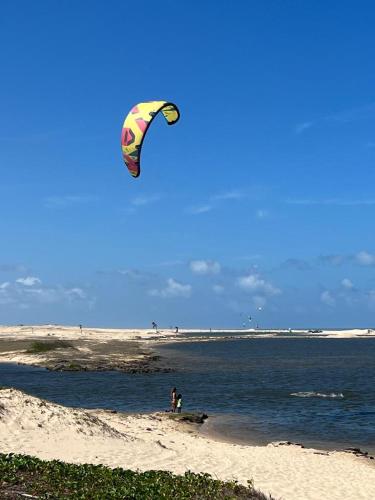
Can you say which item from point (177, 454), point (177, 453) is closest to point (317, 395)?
point (177, 453)

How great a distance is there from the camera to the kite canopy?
1672cm

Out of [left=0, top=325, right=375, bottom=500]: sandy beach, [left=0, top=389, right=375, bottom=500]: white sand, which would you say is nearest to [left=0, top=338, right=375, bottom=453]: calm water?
[left=0, top=325, right=375, bottom=500]: sandy beach

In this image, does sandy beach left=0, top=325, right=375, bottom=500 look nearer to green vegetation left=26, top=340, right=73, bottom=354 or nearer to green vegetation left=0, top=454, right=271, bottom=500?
green vegetation left=0, top=454, right=271, bottom=500

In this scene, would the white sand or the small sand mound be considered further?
the small sand mound

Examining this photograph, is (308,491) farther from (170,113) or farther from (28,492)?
(170,113)

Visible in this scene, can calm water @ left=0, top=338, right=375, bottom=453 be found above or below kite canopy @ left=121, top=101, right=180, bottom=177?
below

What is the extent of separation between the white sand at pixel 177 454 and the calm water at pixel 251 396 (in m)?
4.56

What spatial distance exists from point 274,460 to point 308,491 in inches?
152

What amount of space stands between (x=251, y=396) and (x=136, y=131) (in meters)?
30.0

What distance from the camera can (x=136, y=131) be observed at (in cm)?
1689

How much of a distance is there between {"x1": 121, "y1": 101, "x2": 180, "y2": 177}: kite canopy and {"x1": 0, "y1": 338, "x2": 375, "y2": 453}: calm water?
16.2 m

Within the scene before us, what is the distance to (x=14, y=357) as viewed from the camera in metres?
74.6

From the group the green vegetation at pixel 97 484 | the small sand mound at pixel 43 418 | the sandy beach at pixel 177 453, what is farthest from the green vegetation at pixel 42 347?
the green vegetation at pixel 97 484

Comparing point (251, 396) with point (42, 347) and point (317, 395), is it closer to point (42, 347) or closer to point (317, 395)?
point (317, 395)
